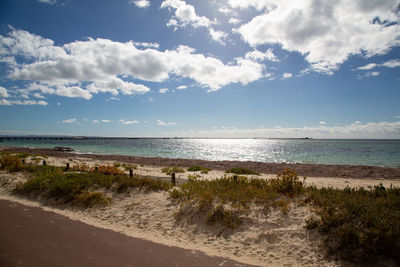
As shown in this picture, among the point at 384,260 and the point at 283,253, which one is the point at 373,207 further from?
the point at 283,253

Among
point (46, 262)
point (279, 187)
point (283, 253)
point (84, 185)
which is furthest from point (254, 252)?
point (84, 185)

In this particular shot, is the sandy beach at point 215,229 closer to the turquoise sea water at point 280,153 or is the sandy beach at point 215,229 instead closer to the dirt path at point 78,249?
the dirt path at point 78,249

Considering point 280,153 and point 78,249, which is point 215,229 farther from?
point 280,153

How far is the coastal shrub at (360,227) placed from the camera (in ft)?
19.3

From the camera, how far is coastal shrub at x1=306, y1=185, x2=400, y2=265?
587 cm

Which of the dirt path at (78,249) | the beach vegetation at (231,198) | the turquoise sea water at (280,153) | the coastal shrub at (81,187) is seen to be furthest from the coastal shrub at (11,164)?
the turquoise sea water at (280,153)

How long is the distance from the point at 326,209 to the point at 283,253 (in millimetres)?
2458

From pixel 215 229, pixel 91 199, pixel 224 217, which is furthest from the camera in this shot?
pixel 91 199

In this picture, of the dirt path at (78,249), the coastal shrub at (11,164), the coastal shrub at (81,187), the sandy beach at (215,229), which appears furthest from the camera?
the coastal shrub at (11,164)

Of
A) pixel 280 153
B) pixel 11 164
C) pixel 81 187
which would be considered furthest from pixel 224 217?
pixel 280 153

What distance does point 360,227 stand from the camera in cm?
655

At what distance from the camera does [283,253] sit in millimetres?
6629

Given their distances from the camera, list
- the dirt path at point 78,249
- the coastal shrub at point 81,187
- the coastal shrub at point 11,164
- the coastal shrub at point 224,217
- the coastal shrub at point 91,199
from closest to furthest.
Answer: the dirt path at point 78,249, the coastal shrub at point 224,217, the coastal shrub at point 91,199, the coastal shrub at point 81,187, the coastal shrub at point 11,164

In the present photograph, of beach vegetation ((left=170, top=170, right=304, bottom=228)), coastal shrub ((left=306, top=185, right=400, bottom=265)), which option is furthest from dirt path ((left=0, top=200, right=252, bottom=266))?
coastal shrub ((left=306, top=185, right=400, bottom=265))
